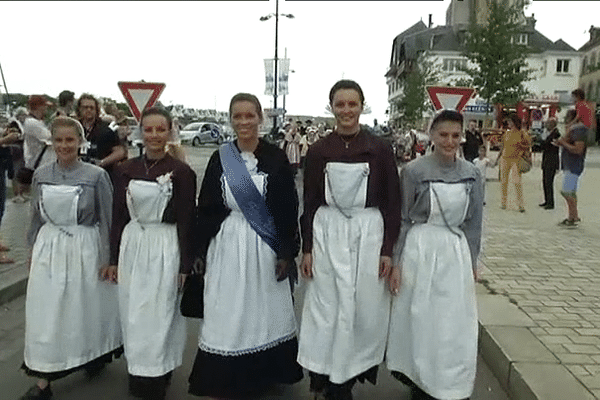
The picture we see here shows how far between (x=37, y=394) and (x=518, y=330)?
11.6 ft

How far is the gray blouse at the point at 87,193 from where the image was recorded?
3719 millimetres

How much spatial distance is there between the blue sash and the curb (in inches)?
72.6

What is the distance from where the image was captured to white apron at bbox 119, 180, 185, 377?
3570mm

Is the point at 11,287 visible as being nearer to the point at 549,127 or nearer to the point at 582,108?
the point at 582,108

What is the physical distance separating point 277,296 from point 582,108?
8.01 metres

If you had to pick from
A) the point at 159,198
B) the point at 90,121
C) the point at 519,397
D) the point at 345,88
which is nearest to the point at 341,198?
the point at 345,88

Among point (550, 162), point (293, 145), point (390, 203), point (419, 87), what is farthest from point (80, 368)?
point (419, 87)

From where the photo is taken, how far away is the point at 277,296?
376 centimetres

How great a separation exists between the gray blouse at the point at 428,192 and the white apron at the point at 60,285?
198cm

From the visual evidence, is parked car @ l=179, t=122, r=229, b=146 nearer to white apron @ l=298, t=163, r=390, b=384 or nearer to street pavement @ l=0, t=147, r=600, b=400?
street pavement @ l=0, t=147, r=600, b=400

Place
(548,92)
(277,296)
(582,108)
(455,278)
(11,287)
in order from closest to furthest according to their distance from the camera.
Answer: (455,278) → (277,296) → (11,287) → (582,108) → (548,92)

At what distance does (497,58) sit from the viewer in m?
21.1

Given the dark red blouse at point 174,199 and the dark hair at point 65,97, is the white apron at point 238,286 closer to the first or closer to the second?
the dark red blouse at point 174,199

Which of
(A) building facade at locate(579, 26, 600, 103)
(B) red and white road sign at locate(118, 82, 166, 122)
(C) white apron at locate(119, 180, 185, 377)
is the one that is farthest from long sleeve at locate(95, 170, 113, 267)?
(A) building facade at locate(579, 26, 600, 103)
